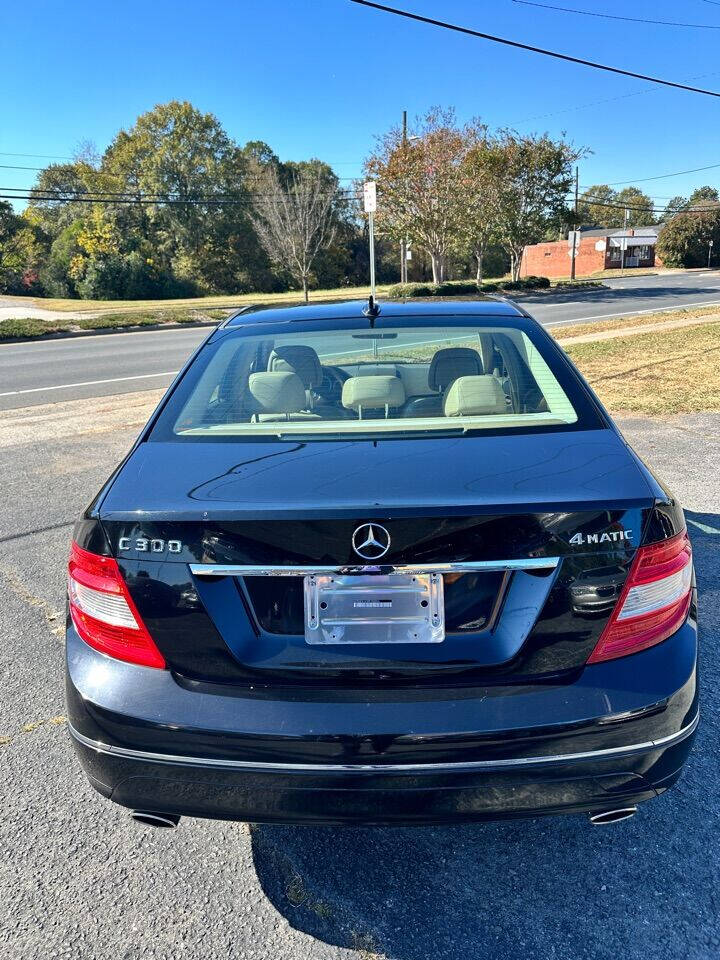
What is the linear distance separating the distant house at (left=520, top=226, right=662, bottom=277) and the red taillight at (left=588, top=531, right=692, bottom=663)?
72.4m

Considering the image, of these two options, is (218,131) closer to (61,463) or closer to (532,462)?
(61,463)

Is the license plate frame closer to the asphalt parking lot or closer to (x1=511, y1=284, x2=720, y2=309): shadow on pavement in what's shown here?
the asphalt parking lot

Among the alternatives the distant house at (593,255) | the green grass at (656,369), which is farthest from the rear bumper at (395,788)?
the distant house at (593,255)

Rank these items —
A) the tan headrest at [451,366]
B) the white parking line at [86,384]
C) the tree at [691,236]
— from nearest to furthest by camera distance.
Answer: the tan headrest at [451,366]
the white parking line at [86,384]
the tree at [691,236]

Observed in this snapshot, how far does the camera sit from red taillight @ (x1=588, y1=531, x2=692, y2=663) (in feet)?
5.84

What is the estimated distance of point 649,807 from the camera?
2.41 metres

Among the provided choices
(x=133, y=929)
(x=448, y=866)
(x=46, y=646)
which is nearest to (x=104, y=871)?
(x=133, y=929)

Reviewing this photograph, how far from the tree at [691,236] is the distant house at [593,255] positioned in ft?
17.0

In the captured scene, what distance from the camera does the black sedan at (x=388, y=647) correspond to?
1733 millimetres

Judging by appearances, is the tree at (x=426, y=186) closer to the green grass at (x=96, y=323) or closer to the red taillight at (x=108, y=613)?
the green grass at (x=96, y=323)

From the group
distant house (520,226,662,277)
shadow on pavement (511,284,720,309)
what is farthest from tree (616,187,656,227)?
shadow on pavement (511,284,720,309)

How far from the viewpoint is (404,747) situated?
1723 mm

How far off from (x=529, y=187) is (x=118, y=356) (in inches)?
1029

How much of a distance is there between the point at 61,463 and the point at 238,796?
5.95 meters
